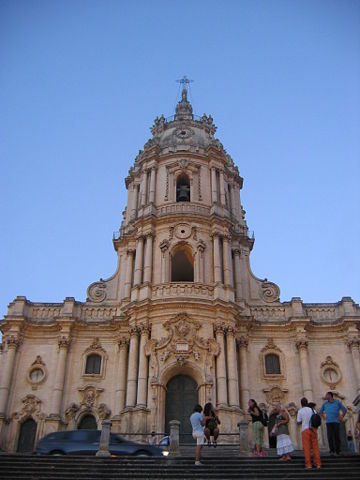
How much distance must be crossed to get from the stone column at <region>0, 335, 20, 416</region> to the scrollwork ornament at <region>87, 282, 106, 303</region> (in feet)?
18.1

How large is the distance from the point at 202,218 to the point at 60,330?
1155cm

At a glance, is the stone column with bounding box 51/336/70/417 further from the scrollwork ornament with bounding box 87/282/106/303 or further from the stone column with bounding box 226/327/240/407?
the stone column with bounding box 226/327/240/407

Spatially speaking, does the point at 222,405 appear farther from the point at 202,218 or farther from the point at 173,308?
the point at 202,218

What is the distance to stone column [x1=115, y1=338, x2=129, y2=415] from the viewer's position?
29562 millimetres

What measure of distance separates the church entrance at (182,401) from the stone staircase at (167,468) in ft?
40.4

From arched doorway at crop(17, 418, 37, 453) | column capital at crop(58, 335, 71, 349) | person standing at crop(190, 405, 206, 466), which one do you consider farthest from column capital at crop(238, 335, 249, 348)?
person standing at crop(190, 405, 206, 466)

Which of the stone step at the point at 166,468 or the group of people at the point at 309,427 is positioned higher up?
the group of people at the point at 309,427

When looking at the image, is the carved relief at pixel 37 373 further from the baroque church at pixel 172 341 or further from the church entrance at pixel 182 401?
the church entrance at pixel 182 401

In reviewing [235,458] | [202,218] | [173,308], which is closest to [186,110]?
[202,218]

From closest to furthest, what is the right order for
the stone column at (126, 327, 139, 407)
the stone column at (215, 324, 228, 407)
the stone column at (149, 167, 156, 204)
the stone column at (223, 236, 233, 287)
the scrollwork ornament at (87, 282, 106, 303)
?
the stone column at (215, 324, 228, 407) < the stone column at (126, 327, 139, 407) < the stone column at (223, 236, 233, 287) < the scrollwork ornament at (87, 282, 106, 303) < the stone column at (149, 167, 156, 204)

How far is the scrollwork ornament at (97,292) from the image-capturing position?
34.8m

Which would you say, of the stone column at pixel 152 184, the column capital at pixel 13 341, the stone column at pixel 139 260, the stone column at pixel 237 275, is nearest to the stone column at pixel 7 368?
the column capital at pixel 13 341

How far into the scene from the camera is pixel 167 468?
1509cm

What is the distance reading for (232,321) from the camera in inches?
1211
